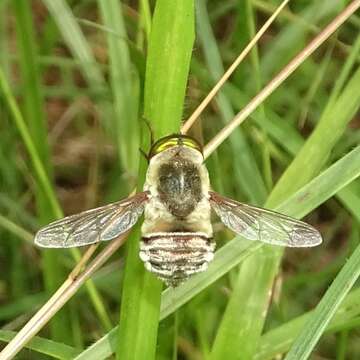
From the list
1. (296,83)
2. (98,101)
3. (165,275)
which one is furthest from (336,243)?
(165,275)

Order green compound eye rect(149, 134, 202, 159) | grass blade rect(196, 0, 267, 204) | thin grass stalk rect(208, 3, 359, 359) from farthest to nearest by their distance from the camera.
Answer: grass blade rect(196, 0, 267, 204), thin grass stalk rect(208, 3, 359, 359), green compound eye rect(149, 134, 202, 159)

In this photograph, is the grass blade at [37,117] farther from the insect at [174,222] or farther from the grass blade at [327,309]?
the grass blade at [327,309]

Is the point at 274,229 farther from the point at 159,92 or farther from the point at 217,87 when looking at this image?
the point at 159,92

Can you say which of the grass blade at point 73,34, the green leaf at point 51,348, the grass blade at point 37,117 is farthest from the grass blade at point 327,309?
the grass blade at point 73,34

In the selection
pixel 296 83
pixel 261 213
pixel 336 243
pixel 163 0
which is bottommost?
pixel 261 213

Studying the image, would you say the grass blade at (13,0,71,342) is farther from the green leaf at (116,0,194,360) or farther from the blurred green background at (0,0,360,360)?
the green leaf at (116,0,194,360)

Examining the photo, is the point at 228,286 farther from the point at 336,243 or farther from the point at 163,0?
the point at 336,243

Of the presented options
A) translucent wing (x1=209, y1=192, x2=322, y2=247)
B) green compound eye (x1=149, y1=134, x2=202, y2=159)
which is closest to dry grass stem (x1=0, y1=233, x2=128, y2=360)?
green compound eye (x1=149, y1=134, x2=202, y2=159)

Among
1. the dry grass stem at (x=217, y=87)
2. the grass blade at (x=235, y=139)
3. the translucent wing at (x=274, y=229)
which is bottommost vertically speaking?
the translucent wing at (x=274, y=229)
